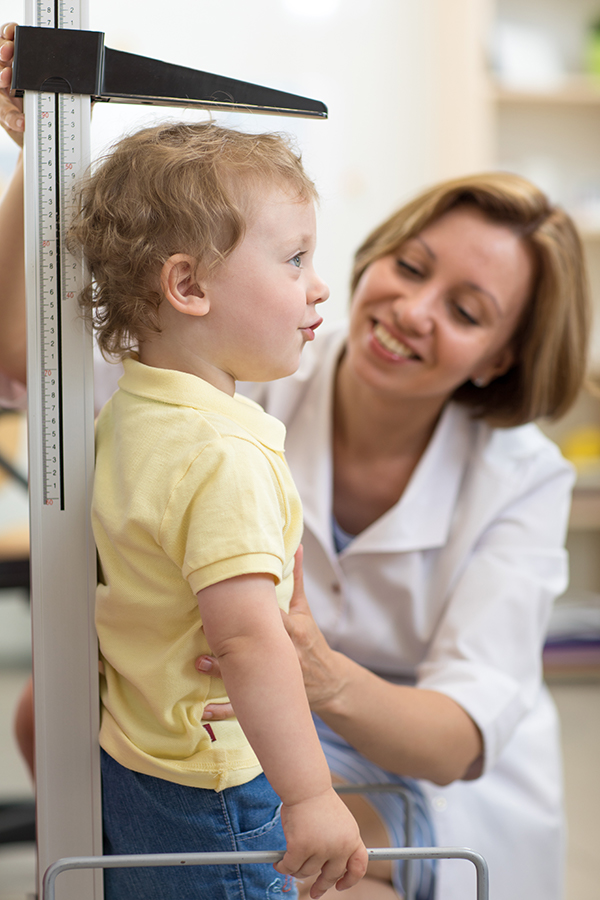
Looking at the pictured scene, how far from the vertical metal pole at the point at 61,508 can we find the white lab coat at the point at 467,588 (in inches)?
20.4

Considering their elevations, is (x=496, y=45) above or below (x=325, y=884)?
above

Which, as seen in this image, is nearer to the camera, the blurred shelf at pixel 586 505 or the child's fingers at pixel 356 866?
the child's fingers at pixel 356 866

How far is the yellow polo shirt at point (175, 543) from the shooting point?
0.60 m

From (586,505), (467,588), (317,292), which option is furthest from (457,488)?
(586,505)

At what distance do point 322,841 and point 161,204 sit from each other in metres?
0.48

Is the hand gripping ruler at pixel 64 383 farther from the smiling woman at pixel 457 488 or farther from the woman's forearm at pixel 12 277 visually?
the smiling woman at pixel 457 488

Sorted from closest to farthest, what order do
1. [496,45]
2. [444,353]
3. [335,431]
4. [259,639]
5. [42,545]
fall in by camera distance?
[259,639], [42,545], [444,353], [335,431], [496,45]

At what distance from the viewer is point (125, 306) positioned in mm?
664

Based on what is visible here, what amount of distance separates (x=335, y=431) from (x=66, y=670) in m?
0.74

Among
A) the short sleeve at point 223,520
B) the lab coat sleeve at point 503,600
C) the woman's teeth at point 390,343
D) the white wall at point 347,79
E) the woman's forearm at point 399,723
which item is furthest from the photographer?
the white wall at point 347,79

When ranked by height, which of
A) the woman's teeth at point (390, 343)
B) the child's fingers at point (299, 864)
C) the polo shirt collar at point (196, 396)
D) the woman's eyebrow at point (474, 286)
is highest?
the woman's eyebrow at point (474, 286)

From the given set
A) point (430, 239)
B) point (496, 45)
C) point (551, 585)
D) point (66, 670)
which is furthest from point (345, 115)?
point (66, 670)

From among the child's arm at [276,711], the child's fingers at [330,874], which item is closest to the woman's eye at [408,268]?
the child's arm at [276,711]

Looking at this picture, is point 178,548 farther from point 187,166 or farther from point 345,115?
point 345,115
